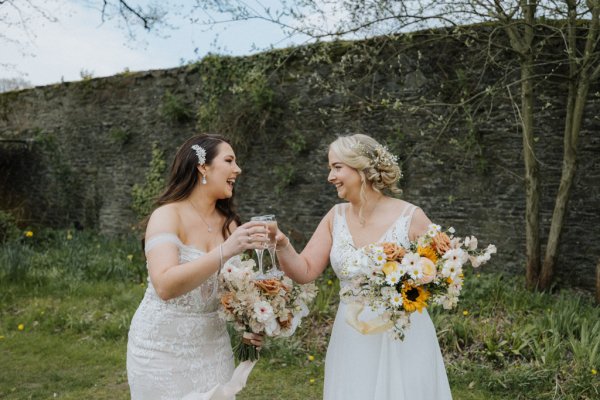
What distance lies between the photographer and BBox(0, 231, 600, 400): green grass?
5.04 metres

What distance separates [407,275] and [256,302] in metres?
0.73

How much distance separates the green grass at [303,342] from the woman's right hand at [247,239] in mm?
3048

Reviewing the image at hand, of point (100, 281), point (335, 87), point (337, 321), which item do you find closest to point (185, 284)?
point (337, 321)

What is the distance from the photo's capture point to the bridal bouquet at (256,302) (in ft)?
8.45

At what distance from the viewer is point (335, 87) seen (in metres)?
9.75

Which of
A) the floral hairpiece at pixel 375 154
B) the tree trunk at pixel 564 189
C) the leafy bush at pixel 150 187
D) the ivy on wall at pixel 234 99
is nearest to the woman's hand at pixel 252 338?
the floral hairpiece at pixel 375 154

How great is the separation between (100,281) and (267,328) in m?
6.79

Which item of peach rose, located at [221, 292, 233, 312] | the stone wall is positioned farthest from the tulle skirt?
the stone wall

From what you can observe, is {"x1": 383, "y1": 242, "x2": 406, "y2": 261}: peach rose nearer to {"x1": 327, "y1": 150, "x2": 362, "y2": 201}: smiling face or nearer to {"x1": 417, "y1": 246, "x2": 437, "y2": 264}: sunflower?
{"x1": 417, "y1": 246, "x2": 437, "y2": 264}: sunflower

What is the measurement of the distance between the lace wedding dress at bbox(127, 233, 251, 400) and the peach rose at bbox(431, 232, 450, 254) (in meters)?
1.05

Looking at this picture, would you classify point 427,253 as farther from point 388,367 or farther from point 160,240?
point 160,240

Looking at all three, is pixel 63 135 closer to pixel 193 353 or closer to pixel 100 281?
pixel 100 281

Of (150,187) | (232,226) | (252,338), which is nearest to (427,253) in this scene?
(252,338)

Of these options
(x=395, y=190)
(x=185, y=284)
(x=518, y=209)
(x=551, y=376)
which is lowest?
(x=551, y=376)
